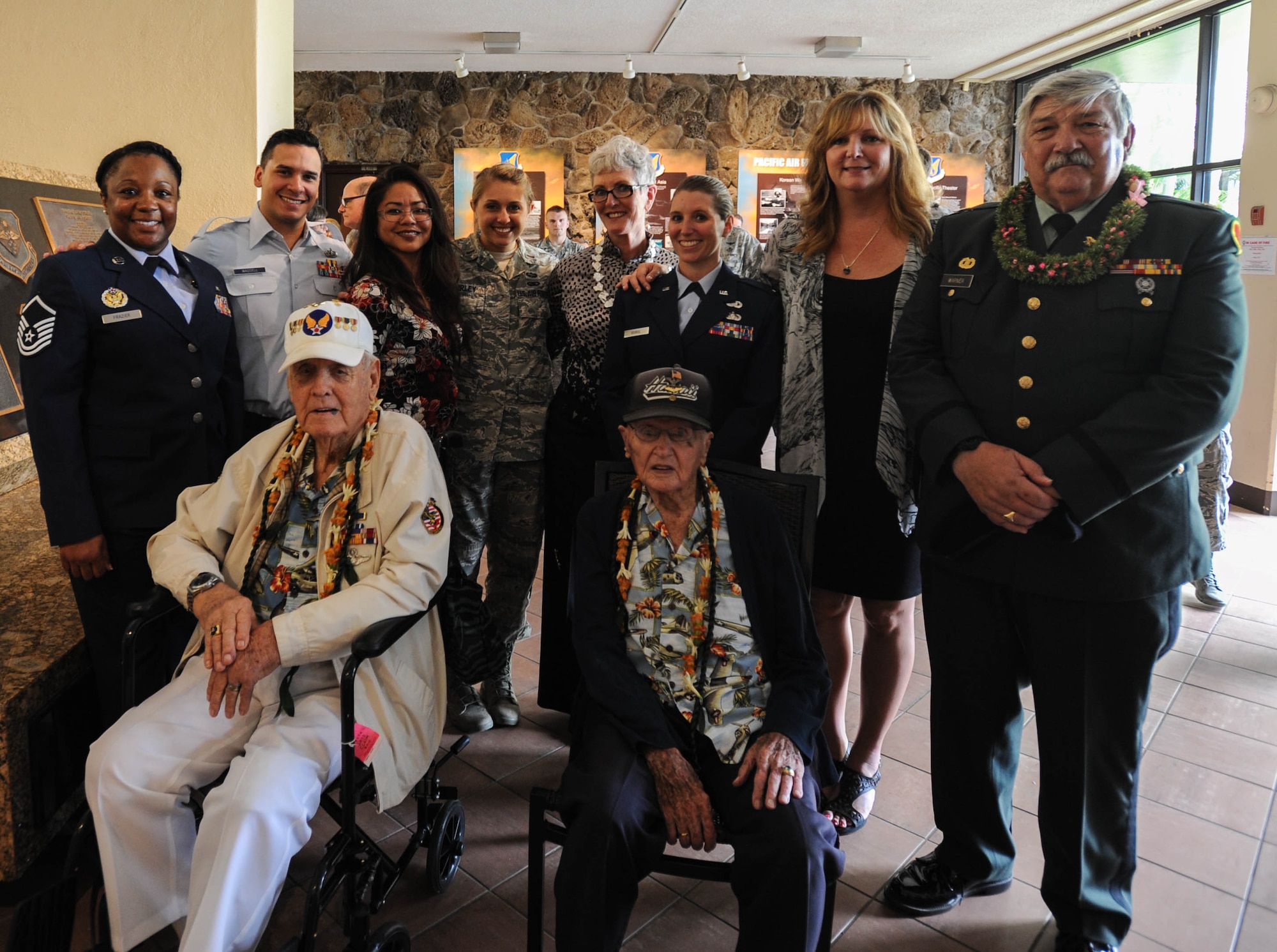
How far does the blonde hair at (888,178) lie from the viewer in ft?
6.98

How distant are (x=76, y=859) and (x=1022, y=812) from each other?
231 centimetres

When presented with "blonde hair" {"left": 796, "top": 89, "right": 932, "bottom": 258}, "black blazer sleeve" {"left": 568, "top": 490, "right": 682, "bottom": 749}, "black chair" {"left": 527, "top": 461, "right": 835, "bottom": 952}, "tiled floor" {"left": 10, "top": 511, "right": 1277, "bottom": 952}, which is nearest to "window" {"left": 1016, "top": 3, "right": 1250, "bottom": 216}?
"tiled floor" {"left": 10, "top": 511, "right": 1277, "bottom": 952}

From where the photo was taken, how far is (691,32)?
7363 millimetres

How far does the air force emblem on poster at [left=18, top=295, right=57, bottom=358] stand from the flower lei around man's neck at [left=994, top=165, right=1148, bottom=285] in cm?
214

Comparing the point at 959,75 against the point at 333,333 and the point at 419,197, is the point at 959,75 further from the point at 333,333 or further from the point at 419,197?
the point at 333,333

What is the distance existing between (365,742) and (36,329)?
1259mm

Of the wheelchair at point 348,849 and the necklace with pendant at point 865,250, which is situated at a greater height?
the necklace with pendant at point 865,250

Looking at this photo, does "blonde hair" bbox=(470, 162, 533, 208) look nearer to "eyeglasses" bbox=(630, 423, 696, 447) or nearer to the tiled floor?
"eyeglasses" bbox=(630, 423, 696, 447)

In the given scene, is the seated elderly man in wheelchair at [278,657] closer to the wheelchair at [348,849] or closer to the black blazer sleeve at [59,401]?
the wheelchair at [348,849]

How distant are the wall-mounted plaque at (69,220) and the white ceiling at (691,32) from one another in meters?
3.57

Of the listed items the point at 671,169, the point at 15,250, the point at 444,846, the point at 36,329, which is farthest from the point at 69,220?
the point at 671,169

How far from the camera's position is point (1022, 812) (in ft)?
8.25

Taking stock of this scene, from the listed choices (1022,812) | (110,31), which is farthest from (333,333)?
(110,31)

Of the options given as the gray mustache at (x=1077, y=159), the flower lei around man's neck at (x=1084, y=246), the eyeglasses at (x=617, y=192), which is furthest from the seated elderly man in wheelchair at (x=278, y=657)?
the gray mustache at (x=1077, y=159)
